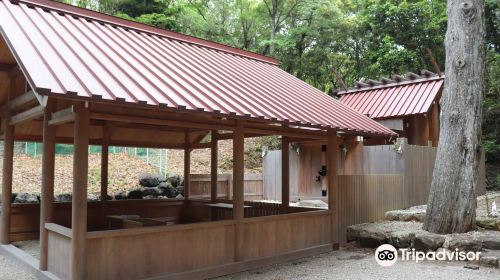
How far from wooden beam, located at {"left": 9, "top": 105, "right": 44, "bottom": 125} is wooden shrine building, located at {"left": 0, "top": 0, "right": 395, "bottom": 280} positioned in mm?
38

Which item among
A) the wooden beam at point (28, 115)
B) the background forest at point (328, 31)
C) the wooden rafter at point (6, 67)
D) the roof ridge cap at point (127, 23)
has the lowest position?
the wooden beam at point (28, 115)

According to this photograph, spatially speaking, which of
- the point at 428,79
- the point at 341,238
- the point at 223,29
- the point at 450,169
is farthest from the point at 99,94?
the point at 223,29

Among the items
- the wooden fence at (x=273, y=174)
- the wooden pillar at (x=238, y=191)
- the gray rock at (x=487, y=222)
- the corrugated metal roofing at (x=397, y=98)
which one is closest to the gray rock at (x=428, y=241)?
the gray rock at (x=487, y=222)

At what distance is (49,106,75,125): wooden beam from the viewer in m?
5.59

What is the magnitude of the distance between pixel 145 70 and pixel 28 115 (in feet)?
7.63

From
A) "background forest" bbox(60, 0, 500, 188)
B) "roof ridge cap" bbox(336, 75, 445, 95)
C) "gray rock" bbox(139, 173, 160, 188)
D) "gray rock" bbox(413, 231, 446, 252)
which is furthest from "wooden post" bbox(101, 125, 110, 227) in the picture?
"background forest" bbox(60, 0, 500, 188)

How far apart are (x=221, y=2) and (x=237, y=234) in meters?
21.8

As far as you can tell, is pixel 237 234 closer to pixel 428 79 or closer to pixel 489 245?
pixel 489 245

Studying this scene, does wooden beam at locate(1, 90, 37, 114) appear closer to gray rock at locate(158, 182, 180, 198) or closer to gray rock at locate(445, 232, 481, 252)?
gray rock at locate(158, 182, 180, 198)

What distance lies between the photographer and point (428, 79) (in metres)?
15.2

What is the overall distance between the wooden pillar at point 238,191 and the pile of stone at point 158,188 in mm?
5987

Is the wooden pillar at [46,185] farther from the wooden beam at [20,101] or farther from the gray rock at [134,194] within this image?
the gray rock at [134,194]

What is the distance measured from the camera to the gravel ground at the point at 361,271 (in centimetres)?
673

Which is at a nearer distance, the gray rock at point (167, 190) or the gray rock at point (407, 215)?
the gray rock at point (407, 215)
